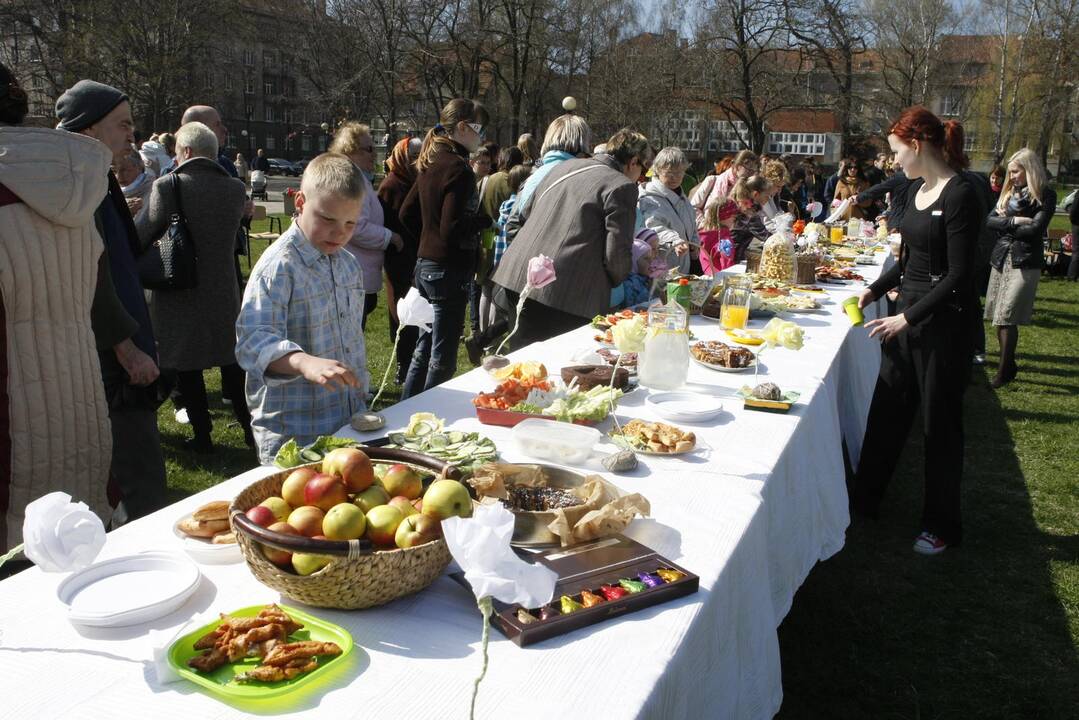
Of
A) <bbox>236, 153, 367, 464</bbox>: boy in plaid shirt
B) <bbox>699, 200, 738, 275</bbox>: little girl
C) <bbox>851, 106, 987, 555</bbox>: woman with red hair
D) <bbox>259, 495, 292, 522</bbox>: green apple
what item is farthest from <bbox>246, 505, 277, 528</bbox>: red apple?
<bbox>699, 200, 738, 275</bbox>: little girl

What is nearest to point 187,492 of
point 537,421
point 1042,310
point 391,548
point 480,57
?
point 537,421

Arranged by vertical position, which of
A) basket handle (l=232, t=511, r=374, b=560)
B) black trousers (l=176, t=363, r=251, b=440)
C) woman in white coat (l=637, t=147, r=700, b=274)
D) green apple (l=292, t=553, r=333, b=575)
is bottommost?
black trousers (l=176, t=363, r=251, b=440)

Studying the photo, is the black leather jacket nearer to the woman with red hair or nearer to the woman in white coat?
the woman in white coat

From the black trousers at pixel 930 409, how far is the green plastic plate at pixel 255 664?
2929mm

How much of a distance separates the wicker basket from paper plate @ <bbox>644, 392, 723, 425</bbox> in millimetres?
1173

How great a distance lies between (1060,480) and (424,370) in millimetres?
3660

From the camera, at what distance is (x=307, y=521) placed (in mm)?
1244

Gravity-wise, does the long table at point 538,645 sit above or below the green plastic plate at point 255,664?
below

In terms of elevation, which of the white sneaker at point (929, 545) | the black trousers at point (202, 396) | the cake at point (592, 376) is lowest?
the white sneaker at point (929, 545)

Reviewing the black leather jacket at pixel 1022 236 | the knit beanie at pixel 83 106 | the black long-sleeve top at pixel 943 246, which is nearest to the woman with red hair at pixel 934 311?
the black long-sleeve top at pixel 943 246

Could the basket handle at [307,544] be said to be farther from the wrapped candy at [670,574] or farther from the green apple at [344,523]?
the wrapped candy at [670,574]

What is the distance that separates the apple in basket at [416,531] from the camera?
1.25 meters

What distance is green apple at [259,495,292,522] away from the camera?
4.26ft

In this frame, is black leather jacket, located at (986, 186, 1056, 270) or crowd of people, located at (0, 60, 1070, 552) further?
black leather jacket, located at (986, 186, 1056, 270)
